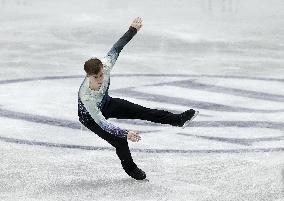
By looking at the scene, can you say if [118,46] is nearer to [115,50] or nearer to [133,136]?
[115,50]

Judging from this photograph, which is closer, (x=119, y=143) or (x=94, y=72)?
(x=94, y=72)

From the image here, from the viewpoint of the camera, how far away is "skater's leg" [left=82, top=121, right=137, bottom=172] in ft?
24.8

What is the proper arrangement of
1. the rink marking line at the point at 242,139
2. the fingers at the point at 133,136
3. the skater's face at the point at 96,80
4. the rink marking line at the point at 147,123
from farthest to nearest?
the rink marking line at the point at 147,123, the rink marking line at the point at 242,139, the skater's face at the point at 96,80, the fingers at the point at 133,136

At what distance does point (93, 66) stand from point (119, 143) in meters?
0.84

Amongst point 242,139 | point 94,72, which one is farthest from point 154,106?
point 94,72

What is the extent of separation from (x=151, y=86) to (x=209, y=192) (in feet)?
22.1

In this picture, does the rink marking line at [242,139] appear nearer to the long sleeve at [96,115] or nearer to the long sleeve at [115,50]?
the long sleeve at [115,50]

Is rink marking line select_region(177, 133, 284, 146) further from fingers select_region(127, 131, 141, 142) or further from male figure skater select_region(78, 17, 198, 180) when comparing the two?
fingers select_region(127, 131, 141, 142)

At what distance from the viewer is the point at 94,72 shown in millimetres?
7285

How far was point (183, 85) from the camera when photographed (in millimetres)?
Result: 14242

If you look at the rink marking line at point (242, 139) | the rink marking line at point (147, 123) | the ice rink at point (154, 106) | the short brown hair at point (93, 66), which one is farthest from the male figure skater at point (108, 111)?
the rink marking line at point (147, 123)

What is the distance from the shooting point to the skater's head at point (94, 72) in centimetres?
726

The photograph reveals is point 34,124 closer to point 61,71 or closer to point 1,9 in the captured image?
point 61,71

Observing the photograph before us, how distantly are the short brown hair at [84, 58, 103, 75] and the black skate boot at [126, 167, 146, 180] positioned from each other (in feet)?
3.69
